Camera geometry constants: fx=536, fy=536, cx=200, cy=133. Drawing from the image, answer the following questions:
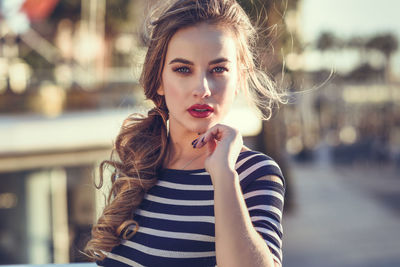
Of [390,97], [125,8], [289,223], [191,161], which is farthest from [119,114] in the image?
[390,97]

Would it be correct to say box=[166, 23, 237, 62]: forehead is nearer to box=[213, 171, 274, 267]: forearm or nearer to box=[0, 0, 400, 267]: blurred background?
box=[213, 171, 274, 267]: forearm

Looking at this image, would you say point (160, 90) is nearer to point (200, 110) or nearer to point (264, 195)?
point (200, 110)

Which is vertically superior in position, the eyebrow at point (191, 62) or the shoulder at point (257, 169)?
the eyebrow at point (191, 62)

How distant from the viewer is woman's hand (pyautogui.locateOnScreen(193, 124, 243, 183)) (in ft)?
4.38

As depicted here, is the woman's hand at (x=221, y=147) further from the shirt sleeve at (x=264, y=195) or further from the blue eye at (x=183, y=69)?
the blue eye at (x=183, y=69)

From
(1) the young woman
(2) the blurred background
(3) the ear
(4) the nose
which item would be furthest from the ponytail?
(2) the blurred background

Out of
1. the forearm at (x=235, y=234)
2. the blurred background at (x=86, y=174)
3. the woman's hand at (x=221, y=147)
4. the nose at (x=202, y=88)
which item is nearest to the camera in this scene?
the forearm at (x=235, y=234)

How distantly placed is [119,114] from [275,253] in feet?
29.5

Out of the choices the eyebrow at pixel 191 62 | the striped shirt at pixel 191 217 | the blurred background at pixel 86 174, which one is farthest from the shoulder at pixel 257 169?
the blurred background at pixel 86 174

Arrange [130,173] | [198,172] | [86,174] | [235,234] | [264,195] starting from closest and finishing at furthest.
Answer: [235,234] → [264,195] → [198,172] → [130,173] → [86,174]

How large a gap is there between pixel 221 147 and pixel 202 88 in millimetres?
203

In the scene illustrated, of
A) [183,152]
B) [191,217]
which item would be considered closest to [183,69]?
[183,152]

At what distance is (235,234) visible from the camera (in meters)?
1.23

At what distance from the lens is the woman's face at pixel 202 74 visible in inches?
58.9
